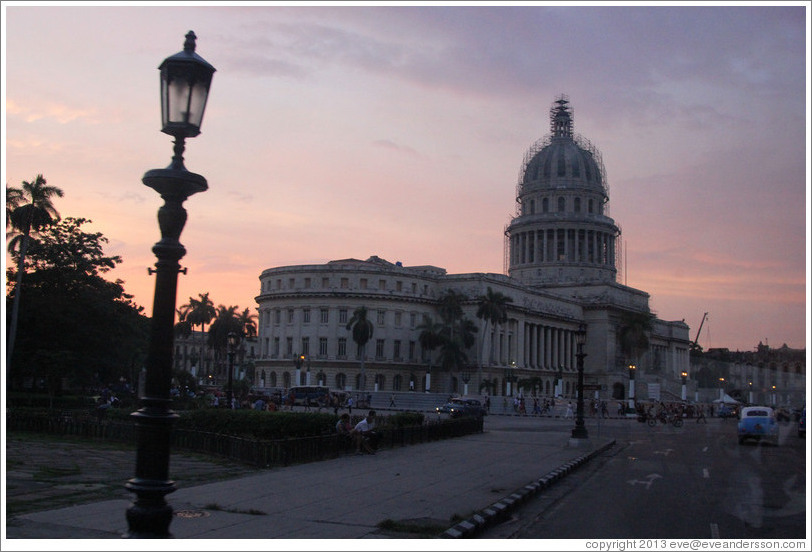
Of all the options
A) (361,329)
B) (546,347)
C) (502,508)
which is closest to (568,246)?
(546,347)

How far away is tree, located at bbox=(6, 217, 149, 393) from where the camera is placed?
167 ft

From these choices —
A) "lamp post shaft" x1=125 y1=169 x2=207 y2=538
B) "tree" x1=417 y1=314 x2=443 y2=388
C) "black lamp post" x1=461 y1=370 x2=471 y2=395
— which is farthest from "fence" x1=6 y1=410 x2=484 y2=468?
"tree" x1=417 y1=314 x2=443 y2=388

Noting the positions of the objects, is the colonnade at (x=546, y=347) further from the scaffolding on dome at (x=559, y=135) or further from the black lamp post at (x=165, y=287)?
the black lamp post at (x=165, y=287)

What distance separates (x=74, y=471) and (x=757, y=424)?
3037 cm

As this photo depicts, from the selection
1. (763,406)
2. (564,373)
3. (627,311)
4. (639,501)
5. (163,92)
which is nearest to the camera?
Result: (163,92)

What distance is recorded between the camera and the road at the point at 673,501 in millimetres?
13938

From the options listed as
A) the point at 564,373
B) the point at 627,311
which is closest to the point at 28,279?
the point at 564,373

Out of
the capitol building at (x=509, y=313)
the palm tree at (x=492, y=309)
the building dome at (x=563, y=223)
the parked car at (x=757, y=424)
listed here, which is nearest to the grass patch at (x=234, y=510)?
the parked car at (x=757, y=424)

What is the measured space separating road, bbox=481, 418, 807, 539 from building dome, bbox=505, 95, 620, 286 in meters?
117

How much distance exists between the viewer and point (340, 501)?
1612cm

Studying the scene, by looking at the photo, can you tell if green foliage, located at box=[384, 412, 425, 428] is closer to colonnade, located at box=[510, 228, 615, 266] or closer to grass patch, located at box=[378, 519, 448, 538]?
grass patch, located at box=[378, 519, 448, 538]

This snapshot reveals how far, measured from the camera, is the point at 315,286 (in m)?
111

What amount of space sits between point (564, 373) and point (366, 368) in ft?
132

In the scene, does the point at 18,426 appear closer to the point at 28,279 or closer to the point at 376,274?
the point at 28,279
